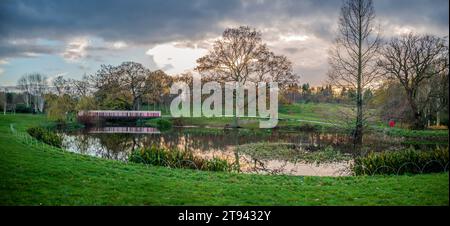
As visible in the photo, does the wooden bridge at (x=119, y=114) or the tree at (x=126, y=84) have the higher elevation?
the tree at (x=126, y=84)

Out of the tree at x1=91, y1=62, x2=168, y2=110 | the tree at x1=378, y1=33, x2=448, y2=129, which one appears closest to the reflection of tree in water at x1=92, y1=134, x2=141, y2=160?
the tree at x1=378, y1=33, x2=448, y2=129

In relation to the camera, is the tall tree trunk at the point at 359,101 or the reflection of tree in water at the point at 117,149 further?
the tall tree trunk at the point at 359,101

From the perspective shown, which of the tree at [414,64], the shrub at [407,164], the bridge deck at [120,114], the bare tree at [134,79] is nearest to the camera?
the shrub at [407,164]

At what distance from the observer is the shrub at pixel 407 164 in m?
10.0

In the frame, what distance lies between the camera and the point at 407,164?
10.2 m

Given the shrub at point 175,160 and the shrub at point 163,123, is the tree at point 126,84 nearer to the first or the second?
the shrub at point 163,123

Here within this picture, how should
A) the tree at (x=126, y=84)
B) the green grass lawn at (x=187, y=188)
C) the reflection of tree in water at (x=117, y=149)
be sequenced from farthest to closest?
the tree at (x=126, y=84) < the reflection of tree in water at (x=117, y=149) < the green grass lawn at (x=187, y=188)

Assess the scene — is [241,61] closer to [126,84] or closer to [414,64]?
[414,64]

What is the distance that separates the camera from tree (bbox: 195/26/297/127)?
28484 mm

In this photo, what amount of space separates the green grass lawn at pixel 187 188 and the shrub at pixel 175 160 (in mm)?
1307

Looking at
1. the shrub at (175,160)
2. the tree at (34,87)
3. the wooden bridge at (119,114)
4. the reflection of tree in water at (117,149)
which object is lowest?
the reflection of tree in water at (117,149)

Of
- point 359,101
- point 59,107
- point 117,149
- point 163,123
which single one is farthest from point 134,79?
point 359,101

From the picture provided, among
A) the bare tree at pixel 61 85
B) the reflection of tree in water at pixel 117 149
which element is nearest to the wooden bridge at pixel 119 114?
the bare tree at pixel 61 85
